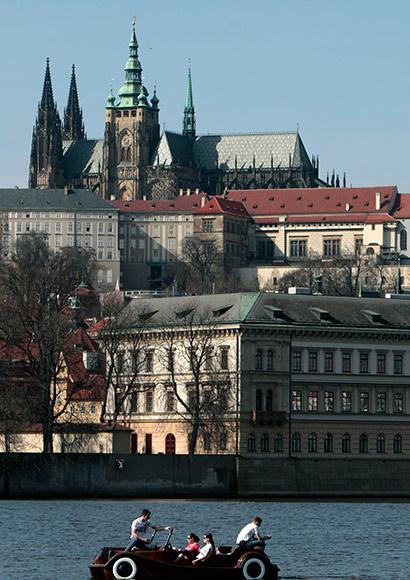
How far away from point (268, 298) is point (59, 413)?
14.0m

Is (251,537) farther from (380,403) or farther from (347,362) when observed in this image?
(380,403)

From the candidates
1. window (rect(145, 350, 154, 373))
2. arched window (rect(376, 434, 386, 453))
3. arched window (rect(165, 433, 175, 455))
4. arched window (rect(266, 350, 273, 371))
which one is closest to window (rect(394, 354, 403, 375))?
arched window (rect(376, 434, 386, 453))

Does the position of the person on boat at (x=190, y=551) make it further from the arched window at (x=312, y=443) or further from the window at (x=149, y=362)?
the window at (x=149, y=362)

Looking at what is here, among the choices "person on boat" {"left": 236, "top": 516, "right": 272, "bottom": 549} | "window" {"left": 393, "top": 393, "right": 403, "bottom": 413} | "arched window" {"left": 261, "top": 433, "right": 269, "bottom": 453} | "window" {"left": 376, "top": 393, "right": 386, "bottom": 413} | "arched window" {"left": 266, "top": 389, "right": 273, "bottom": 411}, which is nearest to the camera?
"person on boat" {"left": 236, "top": 516, "right": 272, "bottom": 549}

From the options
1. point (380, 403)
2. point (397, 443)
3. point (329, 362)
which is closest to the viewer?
point (329, 362)

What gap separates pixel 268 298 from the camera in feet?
414

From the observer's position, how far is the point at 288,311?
12569cm

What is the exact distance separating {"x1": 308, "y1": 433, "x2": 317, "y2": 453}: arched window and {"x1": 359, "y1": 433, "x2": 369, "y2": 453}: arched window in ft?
8.02

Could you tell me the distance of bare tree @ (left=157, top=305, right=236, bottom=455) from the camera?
12175 cm

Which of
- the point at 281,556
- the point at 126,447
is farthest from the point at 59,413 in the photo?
the point at 281,556

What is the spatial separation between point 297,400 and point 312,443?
219cm

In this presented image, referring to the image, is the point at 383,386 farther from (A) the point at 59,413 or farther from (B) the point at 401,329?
(A) the point at 59,413

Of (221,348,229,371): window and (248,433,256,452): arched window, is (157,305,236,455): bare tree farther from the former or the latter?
(248,433,256,452): arched window

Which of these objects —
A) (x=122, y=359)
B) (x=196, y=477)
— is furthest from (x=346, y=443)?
(x=196, y=477)
